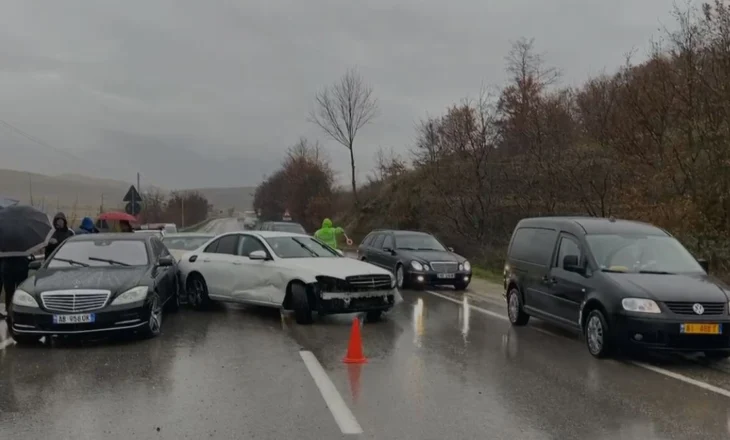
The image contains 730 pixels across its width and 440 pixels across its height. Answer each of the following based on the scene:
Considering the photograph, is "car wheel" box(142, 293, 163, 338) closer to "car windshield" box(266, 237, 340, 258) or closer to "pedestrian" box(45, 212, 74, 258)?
"car windshield" box(266, 237, 340, 258)

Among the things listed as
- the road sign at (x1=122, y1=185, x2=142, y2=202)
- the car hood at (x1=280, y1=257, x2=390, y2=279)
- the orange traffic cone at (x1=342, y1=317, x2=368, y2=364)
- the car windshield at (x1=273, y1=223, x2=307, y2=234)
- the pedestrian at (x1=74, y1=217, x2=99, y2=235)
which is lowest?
the orange traffic cone at (x1=342, y1=317, x2=368, y2=364)

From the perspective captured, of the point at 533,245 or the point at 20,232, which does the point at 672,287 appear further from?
the point at 20,232

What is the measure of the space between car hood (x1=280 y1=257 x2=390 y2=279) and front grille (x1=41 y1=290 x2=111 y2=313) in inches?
128

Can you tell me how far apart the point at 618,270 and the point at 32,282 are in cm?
828

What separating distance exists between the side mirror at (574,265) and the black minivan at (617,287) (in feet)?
0.05

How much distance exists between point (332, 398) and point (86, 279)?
479cm

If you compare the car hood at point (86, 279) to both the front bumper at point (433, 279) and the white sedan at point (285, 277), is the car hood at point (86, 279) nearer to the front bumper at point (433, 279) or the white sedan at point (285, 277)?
the white sedan at point (285, 277)

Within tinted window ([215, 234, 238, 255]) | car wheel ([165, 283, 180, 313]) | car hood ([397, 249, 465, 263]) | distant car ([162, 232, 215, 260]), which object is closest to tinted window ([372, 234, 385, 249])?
car hood ([397, 249, 465, 263])

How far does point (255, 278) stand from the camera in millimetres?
11461

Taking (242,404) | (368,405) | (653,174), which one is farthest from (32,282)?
(653,174)

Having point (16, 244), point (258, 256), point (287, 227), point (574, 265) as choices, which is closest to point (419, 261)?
point (258, 256)

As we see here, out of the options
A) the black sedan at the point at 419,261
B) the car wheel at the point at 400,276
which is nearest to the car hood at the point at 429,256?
the black sedan at the point at 419,261

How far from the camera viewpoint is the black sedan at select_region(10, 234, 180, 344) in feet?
28.2

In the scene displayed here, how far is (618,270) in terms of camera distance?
8.87 meters
